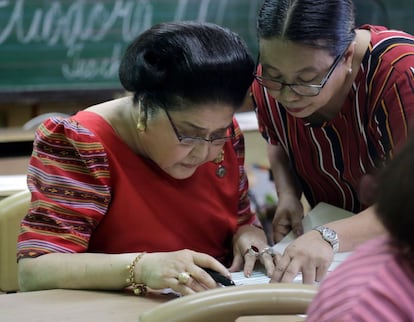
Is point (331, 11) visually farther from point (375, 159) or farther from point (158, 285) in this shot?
point (158, 285)

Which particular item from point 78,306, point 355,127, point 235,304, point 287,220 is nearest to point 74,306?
point 78,306

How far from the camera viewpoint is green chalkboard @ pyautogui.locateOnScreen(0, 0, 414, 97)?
3.46 metres

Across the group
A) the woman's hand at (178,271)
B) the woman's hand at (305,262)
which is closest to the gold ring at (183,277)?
the woman's hand at (178,271)

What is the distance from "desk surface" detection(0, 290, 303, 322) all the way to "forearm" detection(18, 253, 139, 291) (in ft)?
0.06

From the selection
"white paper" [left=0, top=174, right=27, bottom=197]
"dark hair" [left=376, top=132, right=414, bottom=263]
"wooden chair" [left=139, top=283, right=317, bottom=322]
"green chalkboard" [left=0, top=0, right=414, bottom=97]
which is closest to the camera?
"dark hair" [left=376, top=132, right=414, bottom=263]

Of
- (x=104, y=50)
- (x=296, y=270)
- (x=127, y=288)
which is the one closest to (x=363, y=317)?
(x=296, y=270)

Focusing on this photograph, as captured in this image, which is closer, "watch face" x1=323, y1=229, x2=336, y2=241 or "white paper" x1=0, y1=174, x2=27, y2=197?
"watch face" x1=323, y1=229, x2=336, y2=241

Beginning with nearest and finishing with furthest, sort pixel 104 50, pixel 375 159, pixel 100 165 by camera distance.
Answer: pixel 100 165 < pixel 375 159 < pixel 104 50

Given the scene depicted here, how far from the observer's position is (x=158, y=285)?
1.33 metres

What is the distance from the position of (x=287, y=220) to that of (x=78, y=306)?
60cm

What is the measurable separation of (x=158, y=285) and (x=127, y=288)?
9cm

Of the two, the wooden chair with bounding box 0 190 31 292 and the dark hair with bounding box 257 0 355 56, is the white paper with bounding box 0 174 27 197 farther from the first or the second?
the dark hair with bounding box 257 0 355 56

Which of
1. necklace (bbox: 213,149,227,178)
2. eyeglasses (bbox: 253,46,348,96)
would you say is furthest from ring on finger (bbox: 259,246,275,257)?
eyeglasses (bbox: 253,46,348,96)

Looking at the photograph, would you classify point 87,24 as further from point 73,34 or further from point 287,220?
point 287,220
